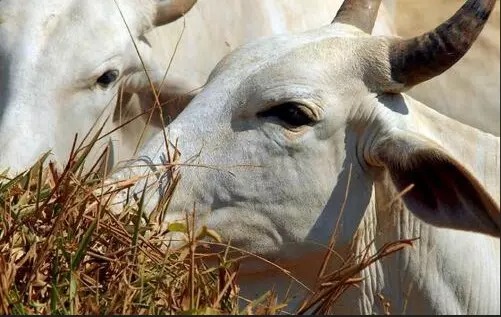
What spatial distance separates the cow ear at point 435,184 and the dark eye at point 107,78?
5.55 feet

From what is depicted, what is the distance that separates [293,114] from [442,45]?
20.3 inches

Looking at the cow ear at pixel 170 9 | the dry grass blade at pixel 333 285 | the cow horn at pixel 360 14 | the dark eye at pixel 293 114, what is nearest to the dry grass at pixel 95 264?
the dry grass blade at pixel 333 285

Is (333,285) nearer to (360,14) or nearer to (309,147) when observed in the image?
(309,147)

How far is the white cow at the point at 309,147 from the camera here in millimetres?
4688

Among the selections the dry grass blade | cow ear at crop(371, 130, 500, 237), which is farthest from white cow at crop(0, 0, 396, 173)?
the dry grass blade

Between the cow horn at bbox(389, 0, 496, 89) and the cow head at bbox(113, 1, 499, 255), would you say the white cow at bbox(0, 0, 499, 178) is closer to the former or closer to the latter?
the cow head at bbox(113, 1, 499, 255)

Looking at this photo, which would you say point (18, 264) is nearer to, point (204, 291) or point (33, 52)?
point (204, 291)

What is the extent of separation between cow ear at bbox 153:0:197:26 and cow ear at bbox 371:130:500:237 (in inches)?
72.4

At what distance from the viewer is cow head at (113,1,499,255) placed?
471 cm

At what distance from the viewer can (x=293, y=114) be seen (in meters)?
4.73

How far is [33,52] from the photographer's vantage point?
5.89 metres

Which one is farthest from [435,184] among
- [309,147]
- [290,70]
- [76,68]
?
[76,68]

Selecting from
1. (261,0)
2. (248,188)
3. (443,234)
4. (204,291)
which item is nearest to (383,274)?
(443,234)

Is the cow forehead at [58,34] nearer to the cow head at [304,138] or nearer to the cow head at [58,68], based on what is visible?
the cow head at [58,68]
